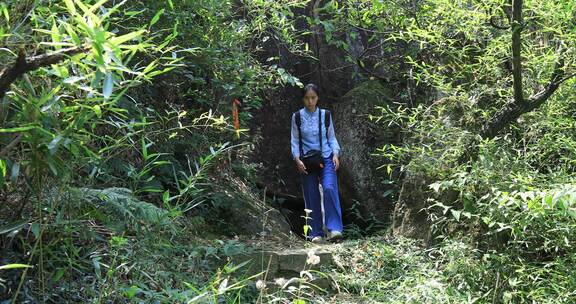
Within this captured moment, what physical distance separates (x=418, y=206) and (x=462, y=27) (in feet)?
6.27

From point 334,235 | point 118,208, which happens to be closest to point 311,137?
point 334,235

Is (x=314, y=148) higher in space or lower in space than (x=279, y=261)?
higher

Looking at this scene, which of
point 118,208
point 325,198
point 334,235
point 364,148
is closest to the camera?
point 118,208

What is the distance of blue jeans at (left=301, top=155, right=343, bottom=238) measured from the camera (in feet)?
18.9

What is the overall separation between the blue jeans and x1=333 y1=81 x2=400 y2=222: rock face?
1.82m

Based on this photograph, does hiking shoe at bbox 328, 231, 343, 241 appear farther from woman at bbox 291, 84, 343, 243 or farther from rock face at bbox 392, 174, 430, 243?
rock face at bbox 392, 174, 430, 243

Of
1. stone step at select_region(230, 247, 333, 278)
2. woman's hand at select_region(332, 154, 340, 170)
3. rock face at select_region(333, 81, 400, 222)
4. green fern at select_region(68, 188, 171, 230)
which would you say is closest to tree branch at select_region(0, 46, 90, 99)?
green fern at select_region(68, 188, 171, 230)

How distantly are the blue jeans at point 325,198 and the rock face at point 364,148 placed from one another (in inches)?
71.6

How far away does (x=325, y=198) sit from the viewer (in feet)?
19.0

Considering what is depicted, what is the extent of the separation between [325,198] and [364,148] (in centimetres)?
231

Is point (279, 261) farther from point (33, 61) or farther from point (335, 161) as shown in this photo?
point (33, 61)

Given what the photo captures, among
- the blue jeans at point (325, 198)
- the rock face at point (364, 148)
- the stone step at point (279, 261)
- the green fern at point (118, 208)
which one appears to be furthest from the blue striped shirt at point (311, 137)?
the green fern at point (118, 208)

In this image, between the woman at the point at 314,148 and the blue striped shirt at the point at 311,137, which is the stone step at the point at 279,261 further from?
the blue striped shirt at the point at 311,137

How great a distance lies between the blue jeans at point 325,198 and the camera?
18.9 ft
